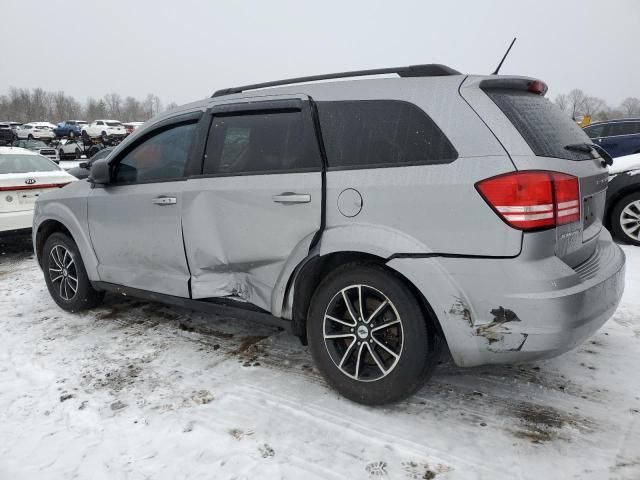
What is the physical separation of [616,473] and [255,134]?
2.69m

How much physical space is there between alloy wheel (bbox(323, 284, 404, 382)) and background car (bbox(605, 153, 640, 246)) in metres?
5.26

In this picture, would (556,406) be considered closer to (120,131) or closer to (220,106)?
(220,106)

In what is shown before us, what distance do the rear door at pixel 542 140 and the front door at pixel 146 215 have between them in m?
2.09

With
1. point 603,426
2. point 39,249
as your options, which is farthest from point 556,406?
point 39,249

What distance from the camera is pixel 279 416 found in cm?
273

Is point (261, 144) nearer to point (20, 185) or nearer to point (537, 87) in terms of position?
point (537, 87)

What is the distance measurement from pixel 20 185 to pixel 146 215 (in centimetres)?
410

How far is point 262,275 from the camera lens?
312 cm

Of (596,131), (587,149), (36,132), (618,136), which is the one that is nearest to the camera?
(587,149)

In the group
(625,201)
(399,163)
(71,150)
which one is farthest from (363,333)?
(71,150)

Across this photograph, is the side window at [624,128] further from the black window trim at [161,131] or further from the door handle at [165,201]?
the door handle at [165,201]

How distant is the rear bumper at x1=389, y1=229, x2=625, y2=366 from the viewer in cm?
226

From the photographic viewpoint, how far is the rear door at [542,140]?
7.73ft

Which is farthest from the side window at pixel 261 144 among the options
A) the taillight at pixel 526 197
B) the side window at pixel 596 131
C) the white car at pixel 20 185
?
the side window at pixel 596 131
